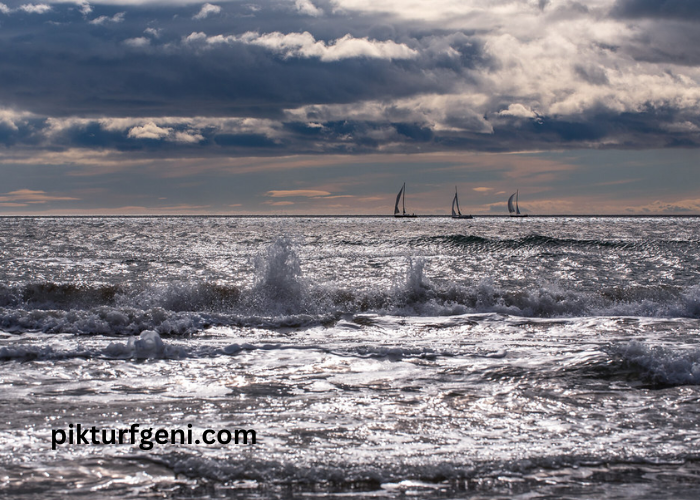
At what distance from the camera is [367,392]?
21.2 ft

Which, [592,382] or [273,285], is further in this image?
[273,285]

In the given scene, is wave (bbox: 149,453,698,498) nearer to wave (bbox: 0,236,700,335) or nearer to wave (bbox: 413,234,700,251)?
wave (bbox: 0,236,700,335)

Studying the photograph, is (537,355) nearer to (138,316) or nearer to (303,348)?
(303,348)

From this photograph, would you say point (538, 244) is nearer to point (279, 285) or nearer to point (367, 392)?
point (279, 285)

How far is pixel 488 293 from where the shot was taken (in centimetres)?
1463

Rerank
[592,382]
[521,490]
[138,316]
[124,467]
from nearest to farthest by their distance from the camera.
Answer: [521,490], [124,467], [592,382], [138,316]

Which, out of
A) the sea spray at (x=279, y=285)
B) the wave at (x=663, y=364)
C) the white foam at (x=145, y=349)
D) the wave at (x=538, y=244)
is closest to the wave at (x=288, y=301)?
the sea spray at (x=279, y=285)

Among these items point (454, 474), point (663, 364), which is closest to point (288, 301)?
point (663, 364)

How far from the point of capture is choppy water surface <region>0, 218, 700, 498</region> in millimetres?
4230

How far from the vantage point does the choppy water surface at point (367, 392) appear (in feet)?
13.9

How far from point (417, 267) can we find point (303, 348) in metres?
7.21

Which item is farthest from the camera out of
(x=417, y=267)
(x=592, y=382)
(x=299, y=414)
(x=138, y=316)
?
(x=417, y=267)

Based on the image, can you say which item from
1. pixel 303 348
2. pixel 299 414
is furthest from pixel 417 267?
pixel 299 414

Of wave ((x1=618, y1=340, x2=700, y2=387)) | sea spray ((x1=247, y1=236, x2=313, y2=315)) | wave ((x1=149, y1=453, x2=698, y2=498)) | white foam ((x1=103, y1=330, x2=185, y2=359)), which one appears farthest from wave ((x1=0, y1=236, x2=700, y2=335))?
wave ((x1=149, y1=453, x2=698, y2=498))
